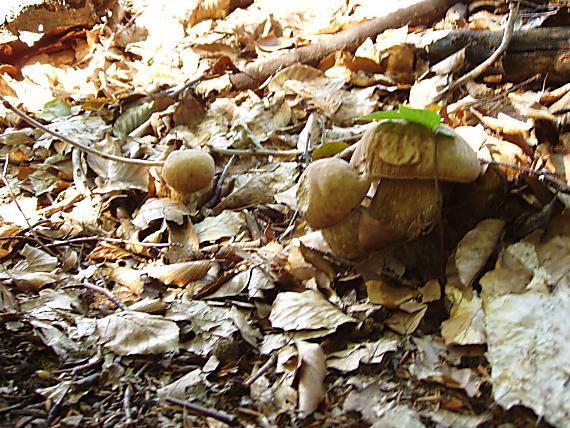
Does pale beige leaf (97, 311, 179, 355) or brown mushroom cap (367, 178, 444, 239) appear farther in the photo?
brown mushroom cap (367, 178, 444, 239)

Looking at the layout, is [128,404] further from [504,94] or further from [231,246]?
[504,94]

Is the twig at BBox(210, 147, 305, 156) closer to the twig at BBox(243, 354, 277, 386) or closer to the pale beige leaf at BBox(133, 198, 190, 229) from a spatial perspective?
the pale beige leaf at BBox(133, 198, 190, 229)

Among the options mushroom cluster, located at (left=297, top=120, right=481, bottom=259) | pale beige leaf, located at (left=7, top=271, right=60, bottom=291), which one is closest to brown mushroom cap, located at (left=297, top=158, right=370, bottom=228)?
mushroom cluster, located at (left=297, top=120, right=481, bottom=259)

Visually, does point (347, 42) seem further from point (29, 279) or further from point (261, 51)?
point (29, 279)

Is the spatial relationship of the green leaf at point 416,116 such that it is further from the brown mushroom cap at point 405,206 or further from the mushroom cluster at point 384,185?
the brown mushroom cap at point 405,206

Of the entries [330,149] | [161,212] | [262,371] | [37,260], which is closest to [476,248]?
[330,149]

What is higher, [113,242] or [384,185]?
[384,185]
